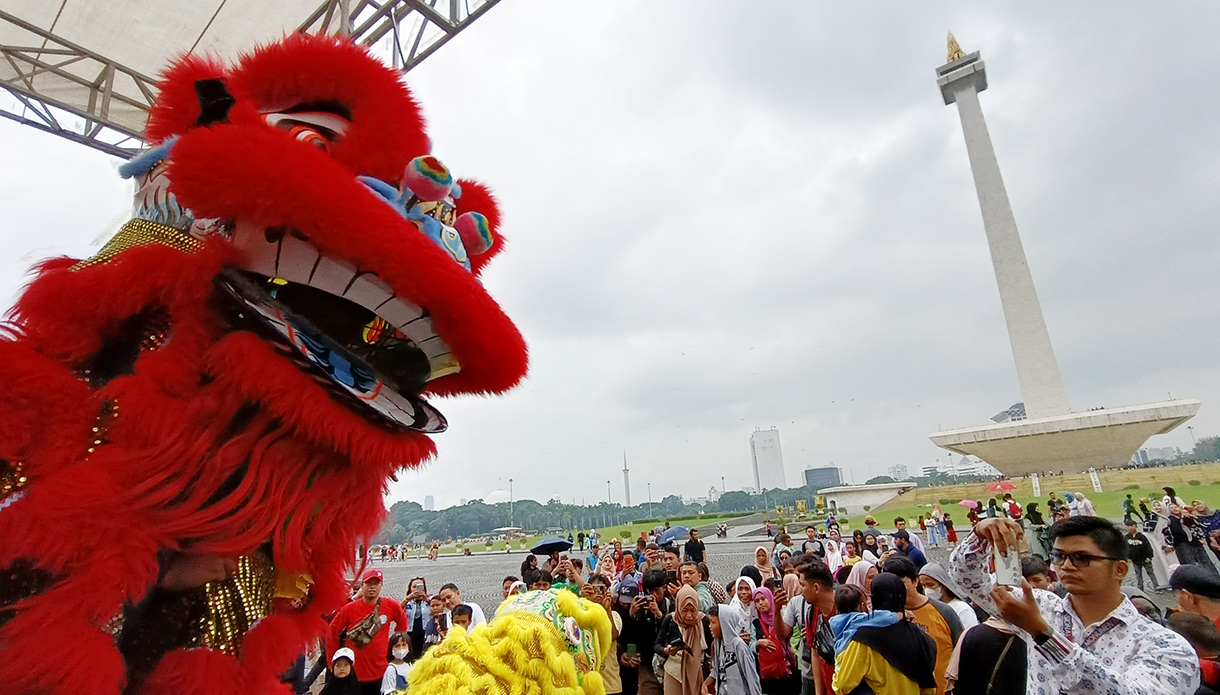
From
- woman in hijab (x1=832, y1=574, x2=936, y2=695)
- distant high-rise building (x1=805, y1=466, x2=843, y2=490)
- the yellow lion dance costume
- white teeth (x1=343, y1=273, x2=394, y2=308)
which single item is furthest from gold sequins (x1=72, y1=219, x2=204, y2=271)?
distant high-rise building (x1=805, y1=466, x2=843, y2=490)

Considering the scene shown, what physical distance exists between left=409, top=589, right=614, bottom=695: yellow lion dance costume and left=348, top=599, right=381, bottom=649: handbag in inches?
127

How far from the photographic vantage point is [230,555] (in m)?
0.90

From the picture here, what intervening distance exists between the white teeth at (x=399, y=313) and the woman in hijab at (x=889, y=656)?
261 centimetres

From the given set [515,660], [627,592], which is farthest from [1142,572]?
[515,660]

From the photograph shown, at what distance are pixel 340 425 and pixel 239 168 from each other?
38cm

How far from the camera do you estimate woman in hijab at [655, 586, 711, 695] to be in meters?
3.64

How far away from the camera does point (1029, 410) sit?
92.3 feet

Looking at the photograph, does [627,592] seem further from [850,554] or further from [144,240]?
[144,240]

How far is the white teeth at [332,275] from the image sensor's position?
0.91m

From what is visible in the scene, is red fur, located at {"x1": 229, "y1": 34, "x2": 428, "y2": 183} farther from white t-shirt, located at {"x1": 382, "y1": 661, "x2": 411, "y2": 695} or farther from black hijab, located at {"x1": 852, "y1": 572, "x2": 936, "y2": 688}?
white t-shirt, located at {"x1": 382, "y1": 661, "x2": 411, "y2": 695}

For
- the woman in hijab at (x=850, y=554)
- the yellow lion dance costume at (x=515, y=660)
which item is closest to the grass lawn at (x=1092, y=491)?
the woman in hijab at (x=850, y=554)

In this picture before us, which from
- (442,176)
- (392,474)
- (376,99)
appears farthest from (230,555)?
(376,99)

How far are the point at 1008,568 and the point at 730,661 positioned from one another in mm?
2378

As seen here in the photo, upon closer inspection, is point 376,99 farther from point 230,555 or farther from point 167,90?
point 230,555
